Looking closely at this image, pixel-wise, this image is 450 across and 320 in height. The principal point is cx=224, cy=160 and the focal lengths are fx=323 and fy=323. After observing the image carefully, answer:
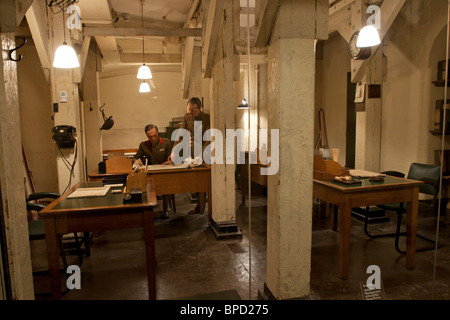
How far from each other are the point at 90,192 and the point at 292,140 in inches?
83.5

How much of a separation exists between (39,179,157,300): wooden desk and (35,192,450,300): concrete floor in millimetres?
514

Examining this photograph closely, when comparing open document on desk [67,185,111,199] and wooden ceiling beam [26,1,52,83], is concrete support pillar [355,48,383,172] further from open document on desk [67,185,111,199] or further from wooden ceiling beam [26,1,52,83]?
wooden ceiling beam [26,1,52,83]

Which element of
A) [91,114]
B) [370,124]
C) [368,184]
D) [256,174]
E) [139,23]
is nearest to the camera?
[368,184]

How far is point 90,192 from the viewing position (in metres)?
3.31

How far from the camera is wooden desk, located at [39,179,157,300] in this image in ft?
8.73

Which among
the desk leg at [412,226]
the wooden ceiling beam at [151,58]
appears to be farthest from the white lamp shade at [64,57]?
the wooden ceiling beam at [151,58]

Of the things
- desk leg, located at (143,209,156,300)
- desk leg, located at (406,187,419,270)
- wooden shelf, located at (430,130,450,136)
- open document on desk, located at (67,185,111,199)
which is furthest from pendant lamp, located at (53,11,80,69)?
wooden shelf, located at (430,130,450,136)

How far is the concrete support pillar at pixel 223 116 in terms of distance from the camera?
171 inches

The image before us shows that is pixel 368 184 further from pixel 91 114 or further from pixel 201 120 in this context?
pixel 91 114

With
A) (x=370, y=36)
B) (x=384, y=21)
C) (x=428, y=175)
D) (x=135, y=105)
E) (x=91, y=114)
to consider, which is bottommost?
(x=428, y=175)

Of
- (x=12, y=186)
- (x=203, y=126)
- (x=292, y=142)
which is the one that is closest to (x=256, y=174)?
(x=203, y=126)

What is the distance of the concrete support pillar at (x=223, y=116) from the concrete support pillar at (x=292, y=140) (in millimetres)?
1867
